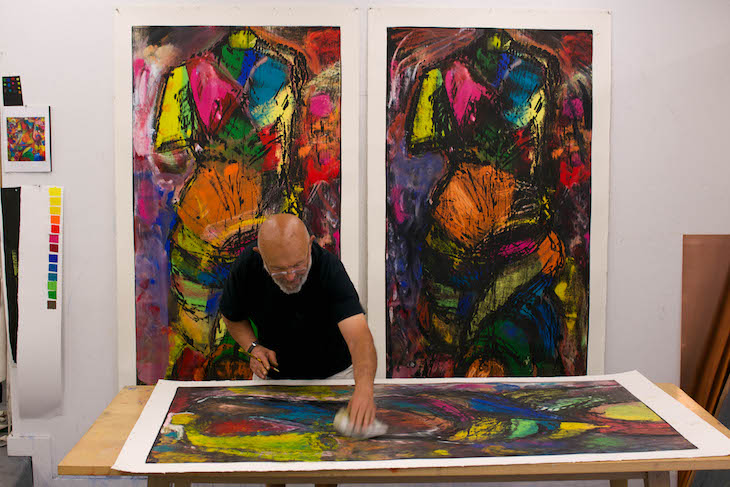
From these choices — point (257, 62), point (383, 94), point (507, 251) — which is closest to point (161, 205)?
point (257, 62)

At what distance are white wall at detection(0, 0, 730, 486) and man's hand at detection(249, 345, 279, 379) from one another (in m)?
0.93

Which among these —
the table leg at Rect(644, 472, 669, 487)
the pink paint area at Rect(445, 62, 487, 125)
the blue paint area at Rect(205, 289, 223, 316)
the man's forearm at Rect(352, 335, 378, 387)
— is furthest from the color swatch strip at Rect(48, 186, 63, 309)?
the table leg at Rect(644, 472, 669, 487)

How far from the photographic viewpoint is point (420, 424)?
5.73 ft

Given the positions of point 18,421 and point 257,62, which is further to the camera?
point 18,421

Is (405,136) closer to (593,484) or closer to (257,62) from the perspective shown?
(257,62)

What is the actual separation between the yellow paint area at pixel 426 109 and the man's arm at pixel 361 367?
3.15ft

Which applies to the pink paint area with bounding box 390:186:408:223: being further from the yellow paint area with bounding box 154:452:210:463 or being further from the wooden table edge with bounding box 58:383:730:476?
the yellow paint area with bounding box 154:452:210:463

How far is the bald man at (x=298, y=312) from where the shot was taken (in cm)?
180

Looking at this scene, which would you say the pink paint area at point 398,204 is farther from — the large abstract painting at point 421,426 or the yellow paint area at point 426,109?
the large abstract painting at point 421,426

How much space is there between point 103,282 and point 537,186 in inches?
76.3

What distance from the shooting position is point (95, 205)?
259 centimetres

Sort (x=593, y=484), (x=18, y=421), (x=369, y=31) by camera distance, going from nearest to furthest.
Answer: (x=369, y=31) → (x=18, y=421) → (x=593, y=484)

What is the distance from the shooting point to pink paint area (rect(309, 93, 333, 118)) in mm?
2529

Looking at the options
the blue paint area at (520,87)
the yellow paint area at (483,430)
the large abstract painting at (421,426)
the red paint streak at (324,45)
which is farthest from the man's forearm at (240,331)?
the blue paint area at (520,87)
